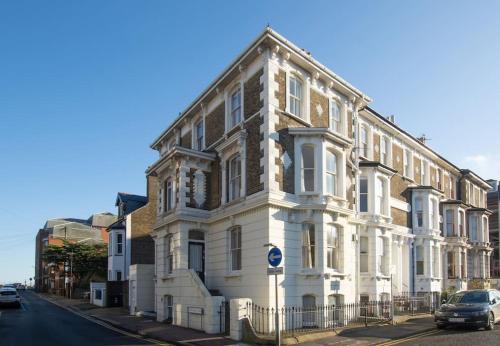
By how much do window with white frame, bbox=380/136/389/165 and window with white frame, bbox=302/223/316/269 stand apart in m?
10.6

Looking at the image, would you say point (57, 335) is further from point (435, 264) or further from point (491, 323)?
point (435, 264)

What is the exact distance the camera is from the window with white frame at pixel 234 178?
2194 centimetres

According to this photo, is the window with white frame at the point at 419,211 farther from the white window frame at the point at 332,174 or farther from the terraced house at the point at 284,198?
the white window frame at the point at 332,174

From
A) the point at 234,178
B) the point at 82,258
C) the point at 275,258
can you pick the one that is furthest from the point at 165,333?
the point at 82,258

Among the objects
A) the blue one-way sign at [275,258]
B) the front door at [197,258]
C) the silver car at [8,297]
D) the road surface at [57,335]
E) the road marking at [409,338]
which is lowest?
the silver car at [8,297]

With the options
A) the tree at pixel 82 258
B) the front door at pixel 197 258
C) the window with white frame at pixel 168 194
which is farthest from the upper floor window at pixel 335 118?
the tree at pixel 82 258

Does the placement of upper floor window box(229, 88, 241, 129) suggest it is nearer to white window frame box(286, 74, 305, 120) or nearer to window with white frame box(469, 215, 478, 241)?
white window frame box(286, 74, 305, 120)

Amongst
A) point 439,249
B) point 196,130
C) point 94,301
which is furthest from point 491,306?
point 94,301

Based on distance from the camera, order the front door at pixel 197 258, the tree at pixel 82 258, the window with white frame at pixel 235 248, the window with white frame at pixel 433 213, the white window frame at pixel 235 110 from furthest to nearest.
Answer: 1. the tree at pixel 82 258
2. the window with white frame at pixel 433 213
3. the front door at pixel 197 258
4. the white window frame at pixel 235 110
5. the window with white frame at pixel 235 248

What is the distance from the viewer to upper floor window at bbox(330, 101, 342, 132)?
23172 mm

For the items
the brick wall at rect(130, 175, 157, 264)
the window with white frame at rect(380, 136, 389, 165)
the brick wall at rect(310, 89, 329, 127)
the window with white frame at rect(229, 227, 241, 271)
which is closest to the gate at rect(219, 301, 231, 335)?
the window with white frame at rect(229, 227, 241, 271)

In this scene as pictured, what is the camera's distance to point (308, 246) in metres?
19.9

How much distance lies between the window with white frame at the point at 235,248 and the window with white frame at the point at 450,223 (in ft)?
64.0

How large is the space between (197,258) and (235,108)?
25.0 ft
